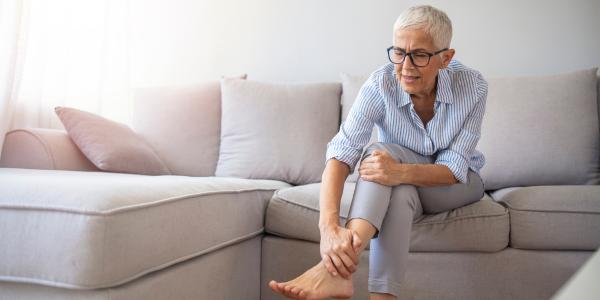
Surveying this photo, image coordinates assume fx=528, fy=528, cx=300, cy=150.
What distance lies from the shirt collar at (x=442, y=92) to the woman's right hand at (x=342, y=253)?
478 millimetres

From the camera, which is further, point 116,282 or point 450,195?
point 450,195

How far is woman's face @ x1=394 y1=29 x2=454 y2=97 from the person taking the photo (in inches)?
56.7

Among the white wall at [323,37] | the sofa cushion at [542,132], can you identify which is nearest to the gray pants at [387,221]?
the sofa cushion at [542,132]

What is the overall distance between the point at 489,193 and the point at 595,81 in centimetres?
66

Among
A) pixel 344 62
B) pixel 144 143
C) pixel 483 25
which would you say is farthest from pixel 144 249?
pixel 483 25

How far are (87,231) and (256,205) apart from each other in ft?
2.42

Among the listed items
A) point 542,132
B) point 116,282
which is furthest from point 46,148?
point 542,132

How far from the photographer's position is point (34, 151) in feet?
6.57

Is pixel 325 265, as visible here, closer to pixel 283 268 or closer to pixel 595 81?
pixel 283 268

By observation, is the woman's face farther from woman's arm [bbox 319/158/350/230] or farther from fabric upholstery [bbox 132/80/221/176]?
fabric upholstery [bbox 132/80/221/176]

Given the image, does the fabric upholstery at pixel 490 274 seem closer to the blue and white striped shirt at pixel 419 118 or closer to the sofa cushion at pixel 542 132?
the blue and white striped shirt at pixel 419 118

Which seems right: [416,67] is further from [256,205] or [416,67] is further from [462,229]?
[256,205]

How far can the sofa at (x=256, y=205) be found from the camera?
1.15m

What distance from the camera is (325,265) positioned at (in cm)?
132
